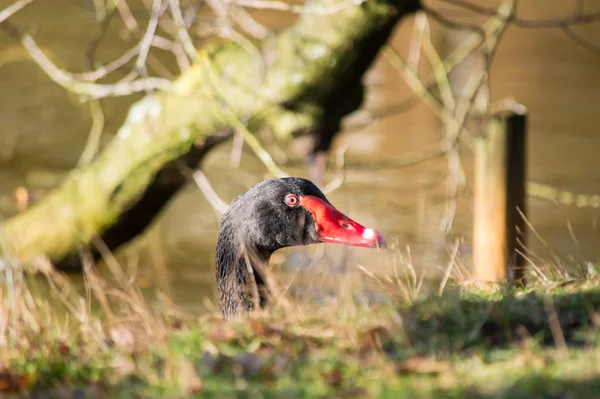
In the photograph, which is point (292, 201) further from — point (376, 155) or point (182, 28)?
point (376, 155)

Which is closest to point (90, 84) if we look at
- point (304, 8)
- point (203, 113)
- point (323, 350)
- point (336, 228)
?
point (203, 113)

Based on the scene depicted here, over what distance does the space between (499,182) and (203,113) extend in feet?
8.34

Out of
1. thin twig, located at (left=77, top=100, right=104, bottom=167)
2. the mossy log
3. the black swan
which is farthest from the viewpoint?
thin twig, located at (left=77, top=100, right=104, bottom=167)

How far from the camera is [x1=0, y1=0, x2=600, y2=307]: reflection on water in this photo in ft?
33.9

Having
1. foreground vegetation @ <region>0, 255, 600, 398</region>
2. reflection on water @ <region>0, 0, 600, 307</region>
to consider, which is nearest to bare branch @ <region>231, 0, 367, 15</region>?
reflection on water @ <region>0, 0, 600, 307</region>

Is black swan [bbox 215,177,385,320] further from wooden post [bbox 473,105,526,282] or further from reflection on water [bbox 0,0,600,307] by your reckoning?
wooden post [bbox 473,105,526,282]

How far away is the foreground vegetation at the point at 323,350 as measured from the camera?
10.7ft

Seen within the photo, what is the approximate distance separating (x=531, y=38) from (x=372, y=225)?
10729 millimetres

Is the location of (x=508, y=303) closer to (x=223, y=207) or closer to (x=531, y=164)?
(x=223, y=207)

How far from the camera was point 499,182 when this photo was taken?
791 cm

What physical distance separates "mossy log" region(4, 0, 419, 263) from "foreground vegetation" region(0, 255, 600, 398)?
153 inches

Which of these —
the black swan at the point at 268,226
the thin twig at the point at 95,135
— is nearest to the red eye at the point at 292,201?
the black swan at the point at 268,226

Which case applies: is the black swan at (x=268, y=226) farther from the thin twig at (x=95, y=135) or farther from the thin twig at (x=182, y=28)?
the thin twig at (x=95, y=135)

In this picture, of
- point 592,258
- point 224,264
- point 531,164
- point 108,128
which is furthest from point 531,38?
point 224,264
